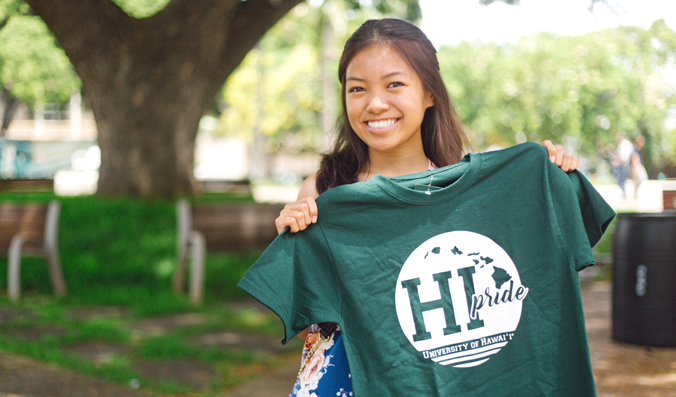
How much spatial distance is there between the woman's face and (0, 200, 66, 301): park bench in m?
5.48

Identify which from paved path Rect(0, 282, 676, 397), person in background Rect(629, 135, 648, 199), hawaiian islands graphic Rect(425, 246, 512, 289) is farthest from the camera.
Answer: person in background Rect(629, 135, 648, 199)

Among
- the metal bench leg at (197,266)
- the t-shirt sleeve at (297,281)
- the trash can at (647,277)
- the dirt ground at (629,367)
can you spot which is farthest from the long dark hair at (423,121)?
the metal bench leg at (197,266)

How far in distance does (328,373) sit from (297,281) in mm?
303

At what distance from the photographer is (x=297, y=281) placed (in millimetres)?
1732

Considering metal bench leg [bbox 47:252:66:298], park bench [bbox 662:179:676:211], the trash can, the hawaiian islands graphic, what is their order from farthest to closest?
1. park bench [bbox 662:179:676:211]
2. metal bench leg [bbox 47:252:66:298]
3. the trash can
4. the hawaiian islands graphic

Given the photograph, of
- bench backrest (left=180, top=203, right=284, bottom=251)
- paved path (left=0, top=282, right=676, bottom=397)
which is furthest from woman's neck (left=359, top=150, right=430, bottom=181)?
bench backrest (left=180, top=203, right=284, bottom=251)

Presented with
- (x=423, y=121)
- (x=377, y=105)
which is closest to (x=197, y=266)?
(x=423, y=121)

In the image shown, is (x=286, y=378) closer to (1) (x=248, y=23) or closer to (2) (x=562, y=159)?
(2) (x=562, y=159)

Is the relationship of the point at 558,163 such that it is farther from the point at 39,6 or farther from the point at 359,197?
the point at 39,6

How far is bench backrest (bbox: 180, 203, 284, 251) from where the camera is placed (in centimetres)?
632

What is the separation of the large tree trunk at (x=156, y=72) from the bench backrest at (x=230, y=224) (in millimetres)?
1088

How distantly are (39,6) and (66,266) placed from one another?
2887 mm

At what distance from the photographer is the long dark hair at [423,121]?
1902 millimetres

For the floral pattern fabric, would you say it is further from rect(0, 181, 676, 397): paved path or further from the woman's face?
rect(0, 181, 676, 397): paved path
